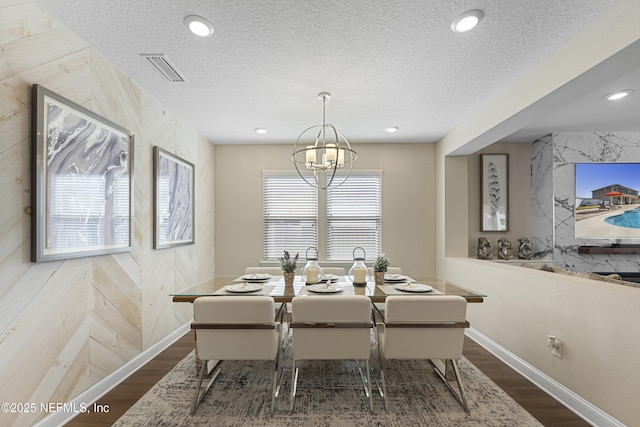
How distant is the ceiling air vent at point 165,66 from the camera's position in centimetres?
244

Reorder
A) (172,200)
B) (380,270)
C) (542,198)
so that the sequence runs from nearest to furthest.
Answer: (380,270), (172,200), (542,198)

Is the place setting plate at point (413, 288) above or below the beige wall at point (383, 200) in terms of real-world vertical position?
below

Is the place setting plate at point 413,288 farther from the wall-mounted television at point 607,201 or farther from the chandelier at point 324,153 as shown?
the wall-mounted television at point 607,201

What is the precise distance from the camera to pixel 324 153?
303 centimetres

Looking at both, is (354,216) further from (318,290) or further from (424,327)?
(424,327)

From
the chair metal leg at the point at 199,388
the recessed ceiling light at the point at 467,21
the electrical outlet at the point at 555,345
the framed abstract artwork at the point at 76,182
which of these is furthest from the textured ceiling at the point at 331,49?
the chair metal leg at the point at 199,388

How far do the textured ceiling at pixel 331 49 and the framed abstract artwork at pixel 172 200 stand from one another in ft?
2.11

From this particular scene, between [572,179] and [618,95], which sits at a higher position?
[618,95]

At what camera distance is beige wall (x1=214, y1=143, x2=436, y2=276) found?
495cm

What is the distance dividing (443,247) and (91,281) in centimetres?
418

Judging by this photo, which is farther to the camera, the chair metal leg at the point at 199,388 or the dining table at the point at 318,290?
the dining table at the point at 318,290

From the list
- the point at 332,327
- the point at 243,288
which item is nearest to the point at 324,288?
the point at 332,327

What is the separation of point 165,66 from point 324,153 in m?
1.51

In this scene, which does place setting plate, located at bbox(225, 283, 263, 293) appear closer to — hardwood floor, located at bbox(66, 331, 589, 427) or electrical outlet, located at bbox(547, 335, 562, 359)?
hardwood floor, located at bbox(66, 331, 589, 427)
